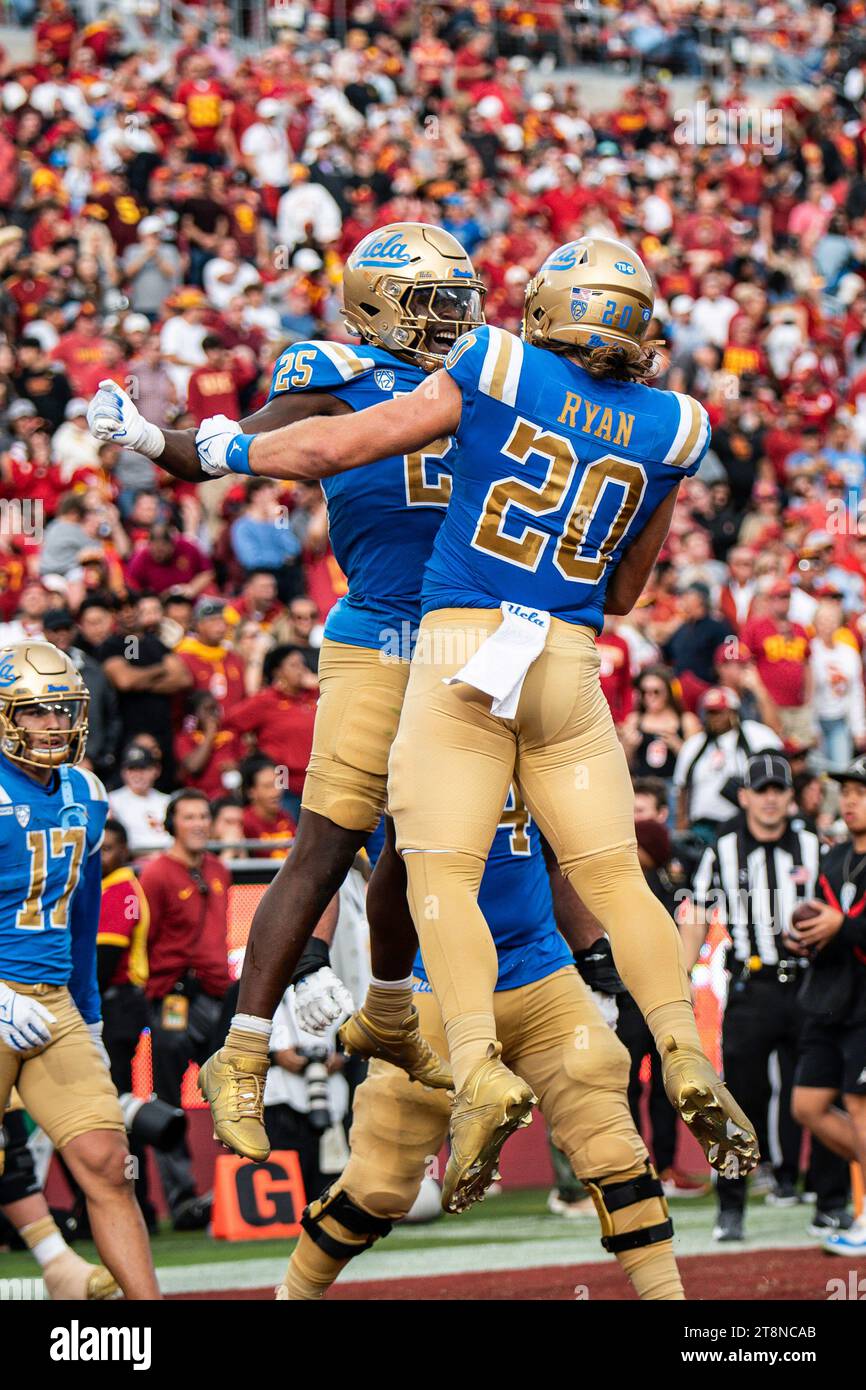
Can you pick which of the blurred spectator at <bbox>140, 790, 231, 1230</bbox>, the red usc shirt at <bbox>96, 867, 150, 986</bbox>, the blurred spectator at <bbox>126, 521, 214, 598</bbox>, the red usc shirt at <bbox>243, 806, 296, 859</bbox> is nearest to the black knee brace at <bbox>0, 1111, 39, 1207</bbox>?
the red usc shirt at <bbox>96, 867, 150, 986</bbox>

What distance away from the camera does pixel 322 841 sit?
620 centimetres

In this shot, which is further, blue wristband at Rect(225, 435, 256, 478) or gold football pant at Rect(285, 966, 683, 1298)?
gold football pant at Rect(285, 966, 683, 1298)

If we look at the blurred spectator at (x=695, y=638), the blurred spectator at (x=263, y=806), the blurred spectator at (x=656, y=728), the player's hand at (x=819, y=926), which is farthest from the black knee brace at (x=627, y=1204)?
the blurred spectator at (x=695, y=638)

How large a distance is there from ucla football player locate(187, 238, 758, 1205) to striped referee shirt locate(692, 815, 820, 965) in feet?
16.8

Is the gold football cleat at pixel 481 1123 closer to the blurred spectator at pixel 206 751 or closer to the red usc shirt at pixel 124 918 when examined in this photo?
the red usc shirt at pixel 124 918

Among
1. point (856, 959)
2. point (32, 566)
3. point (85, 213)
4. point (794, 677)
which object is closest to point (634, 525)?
point (856, 959)

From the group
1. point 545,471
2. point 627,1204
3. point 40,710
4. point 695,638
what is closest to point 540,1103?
point 627,1204

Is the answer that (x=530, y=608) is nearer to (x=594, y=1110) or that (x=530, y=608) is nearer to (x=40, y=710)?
(x=594, y=1110)

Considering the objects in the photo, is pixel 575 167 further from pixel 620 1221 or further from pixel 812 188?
pixel 620 1221

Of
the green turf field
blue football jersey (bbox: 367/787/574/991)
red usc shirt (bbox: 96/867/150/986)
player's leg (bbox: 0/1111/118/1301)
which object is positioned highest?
blue football jersey (bbox: 367/787/574/991)

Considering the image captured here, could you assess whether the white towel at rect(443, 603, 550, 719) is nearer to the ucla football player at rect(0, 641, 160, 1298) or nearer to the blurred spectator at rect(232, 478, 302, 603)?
the ucla football player at rect(0, 641, 160, 1298)

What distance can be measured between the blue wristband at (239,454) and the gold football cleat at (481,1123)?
61.5 inches

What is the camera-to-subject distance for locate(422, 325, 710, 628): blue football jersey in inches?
215

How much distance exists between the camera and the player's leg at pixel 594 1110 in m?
6.10
